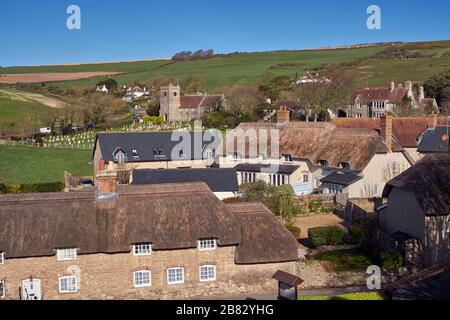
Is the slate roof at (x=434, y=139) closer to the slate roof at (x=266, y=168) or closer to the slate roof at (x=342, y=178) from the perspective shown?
the slate roof at (x=342, y=178)

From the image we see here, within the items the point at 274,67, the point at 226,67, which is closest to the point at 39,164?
the point at 274,67

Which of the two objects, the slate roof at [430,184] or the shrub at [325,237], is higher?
the slate roof at [430,184]

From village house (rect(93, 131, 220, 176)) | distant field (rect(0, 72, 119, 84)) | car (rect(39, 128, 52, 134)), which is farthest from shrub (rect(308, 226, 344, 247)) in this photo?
distant field (rect(0, 72, 119, 84))

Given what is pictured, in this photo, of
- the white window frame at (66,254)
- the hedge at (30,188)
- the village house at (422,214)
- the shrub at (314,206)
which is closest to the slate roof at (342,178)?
the shrub at (314,206)

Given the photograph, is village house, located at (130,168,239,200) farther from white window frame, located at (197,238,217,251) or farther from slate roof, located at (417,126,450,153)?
slate roof, located at (417,126,450,153)

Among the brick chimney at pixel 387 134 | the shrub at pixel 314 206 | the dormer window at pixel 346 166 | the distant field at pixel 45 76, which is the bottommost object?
the shrub at pixel 314 206

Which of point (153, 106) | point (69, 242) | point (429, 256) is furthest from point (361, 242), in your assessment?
point (153, 106)
